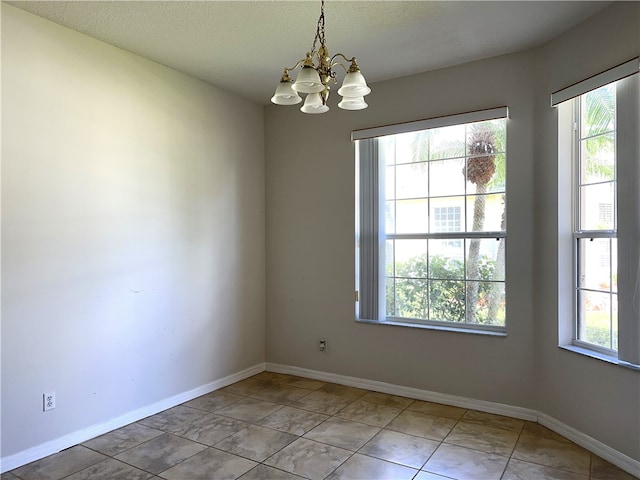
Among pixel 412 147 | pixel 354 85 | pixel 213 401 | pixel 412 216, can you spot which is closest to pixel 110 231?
pixel 213 401

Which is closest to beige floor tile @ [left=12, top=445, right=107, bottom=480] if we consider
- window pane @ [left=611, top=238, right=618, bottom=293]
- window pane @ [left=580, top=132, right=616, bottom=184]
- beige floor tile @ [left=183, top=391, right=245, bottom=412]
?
beige floor tile @ [left=183, top=391, right=245, bottom=412]

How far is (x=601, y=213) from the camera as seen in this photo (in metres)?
2.83

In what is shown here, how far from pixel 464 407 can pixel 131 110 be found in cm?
340

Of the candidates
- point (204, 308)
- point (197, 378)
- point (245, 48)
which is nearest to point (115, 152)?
point (245, 48)

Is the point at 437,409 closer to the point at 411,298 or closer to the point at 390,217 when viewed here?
the point at 411,298

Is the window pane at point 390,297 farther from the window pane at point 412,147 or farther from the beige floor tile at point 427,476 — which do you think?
the beige floor tile at point 427,476

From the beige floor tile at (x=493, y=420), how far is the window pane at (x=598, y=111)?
203cm

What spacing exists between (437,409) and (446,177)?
184 cm

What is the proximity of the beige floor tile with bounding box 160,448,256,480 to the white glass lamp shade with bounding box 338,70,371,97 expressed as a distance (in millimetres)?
2157

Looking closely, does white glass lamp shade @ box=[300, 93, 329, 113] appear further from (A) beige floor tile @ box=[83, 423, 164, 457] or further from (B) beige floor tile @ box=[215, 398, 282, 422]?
(A) beige floor tile @ box=[83, 423, 164, 457]

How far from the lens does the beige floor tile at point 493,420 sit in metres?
3.13

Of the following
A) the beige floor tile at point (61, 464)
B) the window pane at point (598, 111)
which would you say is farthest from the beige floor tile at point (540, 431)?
the beige floor tile at point (61, 464)

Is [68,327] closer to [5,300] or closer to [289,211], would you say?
[5,300]

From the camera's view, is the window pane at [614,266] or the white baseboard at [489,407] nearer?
the white baseboard at [489,407]
